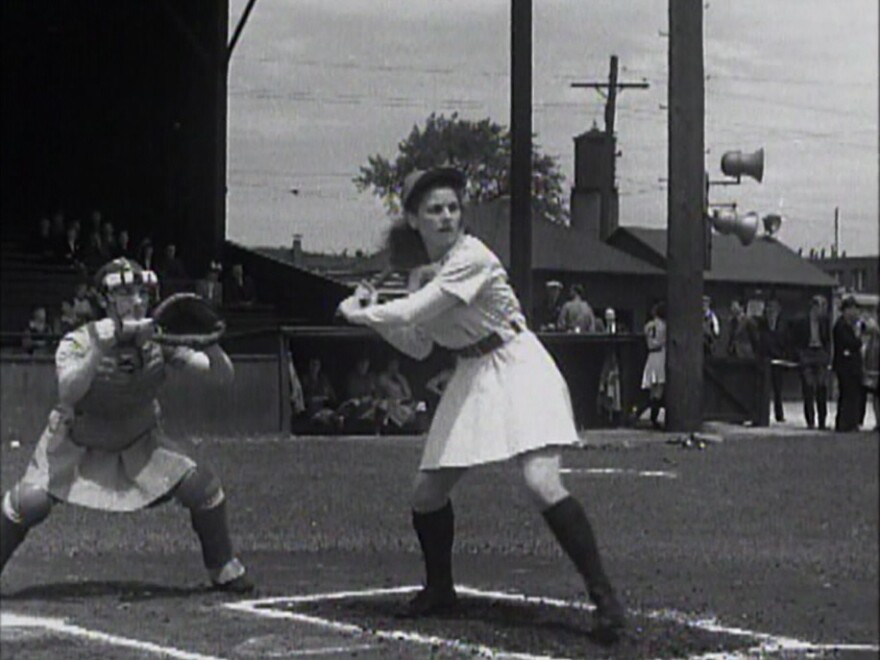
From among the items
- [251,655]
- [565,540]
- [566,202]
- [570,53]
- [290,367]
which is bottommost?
[251,655]

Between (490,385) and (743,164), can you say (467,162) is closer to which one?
(490,385)

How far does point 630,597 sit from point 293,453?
596 millimetres

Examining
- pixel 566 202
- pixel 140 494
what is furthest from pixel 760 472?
pixel 140 494

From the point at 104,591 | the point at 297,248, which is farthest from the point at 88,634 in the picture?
the point at 297,248

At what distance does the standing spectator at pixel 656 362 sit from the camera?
2301mm

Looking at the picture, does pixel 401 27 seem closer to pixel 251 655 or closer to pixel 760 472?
pixel 760 472

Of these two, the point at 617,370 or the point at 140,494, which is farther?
the point at 140,494

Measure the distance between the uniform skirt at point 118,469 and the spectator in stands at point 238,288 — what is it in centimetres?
69

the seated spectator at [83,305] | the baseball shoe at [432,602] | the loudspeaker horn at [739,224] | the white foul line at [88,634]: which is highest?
the loudspeaker horn at [739,224]

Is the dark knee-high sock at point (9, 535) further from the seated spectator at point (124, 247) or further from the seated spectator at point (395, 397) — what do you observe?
the seated spectator at point (395, 397)

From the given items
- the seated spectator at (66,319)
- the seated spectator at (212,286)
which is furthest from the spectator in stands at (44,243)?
the seated spectator at (212,286)

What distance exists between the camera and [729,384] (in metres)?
2.39

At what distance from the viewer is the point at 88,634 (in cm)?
353

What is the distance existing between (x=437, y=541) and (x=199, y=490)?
80cm
